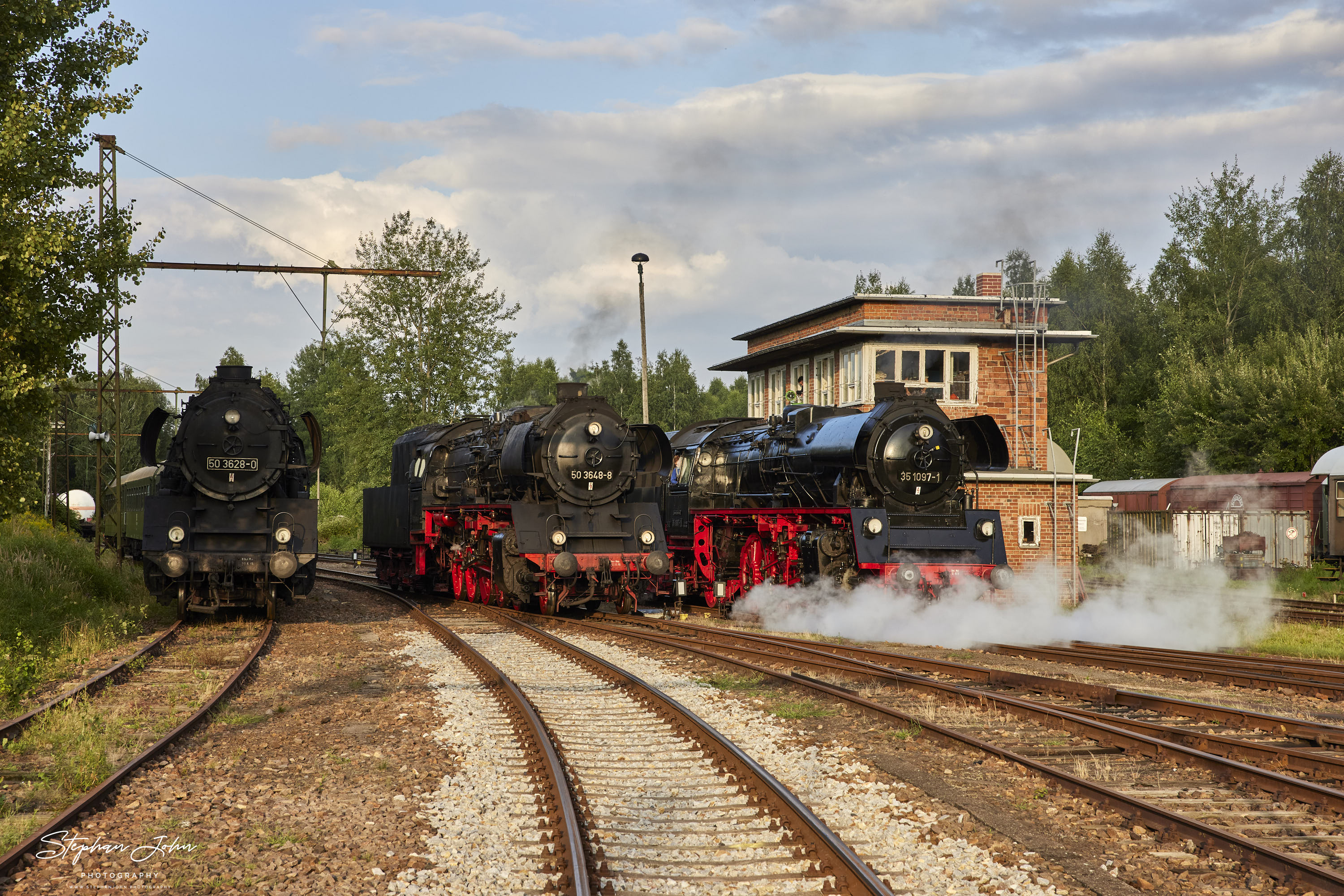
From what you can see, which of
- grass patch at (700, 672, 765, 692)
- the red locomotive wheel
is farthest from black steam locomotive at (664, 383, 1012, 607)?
grass patch at (700, 672, 765, 692)

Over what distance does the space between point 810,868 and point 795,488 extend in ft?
38.8

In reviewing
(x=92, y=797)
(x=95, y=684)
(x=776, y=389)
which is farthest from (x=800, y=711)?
(x=776, y=389)

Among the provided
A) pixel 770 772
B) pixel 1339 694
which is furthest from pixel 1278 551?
pixel 770 772

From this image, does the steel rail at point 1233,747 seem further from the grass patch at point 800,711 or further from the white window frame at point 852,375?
the white window frame at point 852,375

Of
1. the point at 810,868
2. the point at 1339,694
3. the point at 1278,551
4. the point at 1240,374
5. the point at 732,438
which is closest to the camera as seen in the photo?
the point at 810,868

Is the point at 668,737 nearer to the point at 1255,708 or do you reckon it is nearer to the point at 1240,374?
the point at 1255,708

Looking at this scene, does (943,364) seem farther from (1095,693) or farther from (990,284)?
(1095,693)

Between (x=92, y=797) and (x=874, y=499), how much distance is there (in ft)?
37.3

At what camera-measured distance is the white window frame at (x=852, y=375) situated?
87.7ft

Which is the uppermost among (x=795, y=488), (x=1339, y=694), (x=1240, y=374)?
(x=1240, y=374)

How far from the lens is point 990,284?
30.3 m

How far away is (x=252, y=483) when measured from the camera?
628 inches
